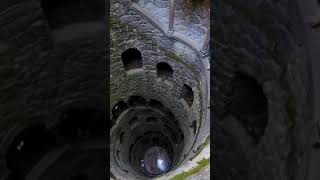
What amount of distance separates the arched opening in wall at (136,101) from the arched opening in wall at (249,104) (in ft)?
22.0

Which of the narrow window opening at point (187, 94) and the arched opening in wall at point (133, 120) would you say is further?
the arched opening in wall at point (133, 120)

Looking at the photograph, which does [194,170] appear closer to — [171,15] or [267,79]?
[267,79]

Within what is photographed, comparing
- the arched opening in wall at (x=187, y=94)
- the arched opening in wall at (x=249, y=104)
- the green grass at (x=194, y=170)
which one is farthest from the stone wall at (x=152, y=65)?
the arched opening in wall at (x=249, y=104)

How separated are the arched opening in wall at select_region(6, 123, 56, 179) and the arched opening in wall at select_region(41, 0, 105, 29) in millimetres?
1562

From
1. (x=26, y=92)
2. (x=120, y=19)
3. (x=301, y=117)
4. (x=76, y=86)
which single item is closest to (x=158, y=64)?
(x=120, y=19)

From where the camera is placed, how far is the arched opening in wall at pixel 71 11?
638cm

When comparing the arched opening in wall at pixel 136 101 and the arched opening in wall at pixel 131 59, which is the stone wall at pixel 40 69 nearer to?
the arched opening in wall at pixel 131 59

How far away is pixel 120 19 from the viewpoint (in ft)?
35.4

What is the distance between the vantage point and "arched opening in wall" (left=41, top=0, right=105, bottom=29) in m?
6.38

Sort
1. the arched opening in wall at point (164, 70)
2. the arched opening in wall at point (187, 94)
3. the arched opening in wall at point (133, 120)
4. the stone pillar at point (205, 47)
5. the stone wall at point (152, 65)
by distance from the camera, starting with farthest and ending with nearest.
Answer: the arched opening in wall at point (133, 120), the arched opening in wall at point (164, 70), the arched opening in wall at point (187, 94), the stone wall at point (152, 65), the stone pillar at point (205, 47)

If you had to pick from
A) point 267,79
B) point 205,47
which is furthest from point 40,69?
point 205,47

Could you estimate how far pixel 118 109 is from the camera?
12.0 meters

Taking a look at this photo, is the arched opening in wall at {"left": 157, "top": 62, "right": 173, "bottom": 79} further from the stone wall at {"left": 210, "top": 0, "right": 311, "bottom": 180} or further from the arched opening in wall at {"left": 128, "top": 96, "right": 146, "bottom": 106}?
the stone wall at {"left": 210, "top": 0, "right": 311, "bottom": 180}

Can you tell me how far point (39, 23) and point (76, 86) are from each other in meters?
1.32
